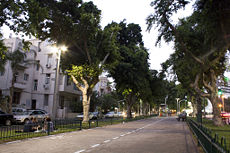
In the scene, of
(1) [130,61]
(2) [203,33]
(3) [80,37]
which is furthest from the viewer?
(1) [130,61]

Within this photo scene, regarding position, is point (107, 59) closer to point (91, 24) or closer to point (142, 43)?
point (91, 24)

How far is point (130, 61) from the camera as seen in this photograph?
3328 cm

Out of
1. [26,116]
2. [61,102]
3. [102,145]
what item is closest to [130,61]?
[26,116]

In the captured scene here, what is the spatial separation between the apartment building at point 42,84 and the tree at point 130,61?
9.83 meters

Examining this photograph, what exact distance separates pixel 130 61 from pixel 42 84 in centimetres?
1800

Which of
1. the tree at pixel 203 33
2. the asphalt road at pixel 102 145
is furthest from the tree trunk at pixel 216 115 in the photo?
the asphalt road at pixel 102 145

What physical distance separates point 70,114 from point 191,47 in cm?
2812

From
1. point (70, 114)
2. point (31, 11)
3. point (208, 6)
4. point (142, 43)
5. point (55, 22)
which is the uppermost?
point (142, 43)

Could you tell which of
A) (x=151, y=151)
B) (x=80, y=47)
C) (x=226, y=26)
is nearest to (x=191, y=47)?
(x=80, y=47)

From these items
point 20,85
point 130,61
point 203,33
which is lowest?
point 20,85

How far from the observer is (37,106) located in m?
40.3

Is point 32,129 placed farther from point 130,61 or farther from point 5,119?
point 130,61

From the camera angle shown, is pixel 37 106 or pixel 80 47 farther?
pixel 37 106

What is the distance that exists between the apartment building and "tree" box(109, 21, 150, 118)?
32.3 feet
